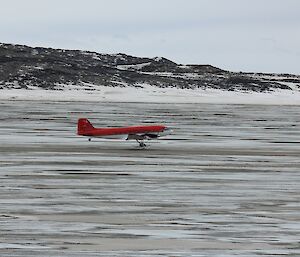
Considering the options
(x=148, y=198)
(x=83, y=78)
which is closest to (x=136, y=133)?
(x=148, y=198)

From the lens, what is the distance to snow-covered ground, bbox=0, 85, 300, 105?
120875 millimetres

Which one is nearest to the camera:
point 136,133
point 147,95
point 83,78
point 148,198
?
point 148,198

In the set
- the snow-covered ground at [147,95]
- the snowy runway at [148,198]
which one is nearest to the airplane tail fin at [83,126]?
the snowy runway at [148,198]

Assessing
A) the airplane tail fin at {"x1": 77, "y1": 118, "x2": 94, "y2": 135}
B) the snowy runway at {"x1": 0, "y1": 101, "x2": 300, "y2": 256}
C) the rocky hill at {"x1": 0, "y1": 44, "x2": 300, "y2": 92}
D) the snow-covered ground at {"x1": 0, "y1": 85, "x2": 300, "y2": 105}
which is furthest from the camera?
the rocky hill at {"x1": 0, "y1": 44, "x2": 300, "y2": 92}

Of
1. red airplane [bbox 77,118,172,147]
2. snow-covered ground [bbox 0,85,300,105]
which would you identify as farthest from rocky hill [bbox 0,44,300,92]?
red airplane [bbox 77,118,172,147]

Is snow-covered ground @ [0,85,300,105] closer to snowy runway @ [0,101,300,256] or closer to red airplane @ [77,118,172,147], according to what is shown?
snowy runway @ [0,101,300,256]

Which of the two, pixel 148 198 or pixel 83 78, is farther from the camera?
pixel 83 78

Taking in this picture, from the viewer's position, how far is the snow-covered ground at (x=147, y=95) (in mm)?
120875

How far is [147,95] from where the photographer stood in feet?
415

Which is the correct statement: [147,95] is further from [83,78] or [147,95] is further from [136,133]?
[136,133]

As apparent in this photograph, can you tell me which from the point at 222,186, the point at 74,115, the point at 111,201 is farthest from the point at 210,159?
the point at 74,115

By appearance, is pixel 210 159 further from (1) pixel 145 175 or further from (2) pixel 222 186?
(2) pixel 222 186

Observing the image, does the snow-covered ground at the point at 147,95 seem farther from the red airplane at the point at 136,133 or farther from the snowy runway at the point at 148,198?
the red airplane at the point at 136,133

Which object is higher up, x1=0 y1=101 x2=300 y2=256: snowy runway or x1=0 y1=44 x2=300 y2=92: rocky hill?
x1=0 y1=44 x2=300 y2=92: rocky hill
